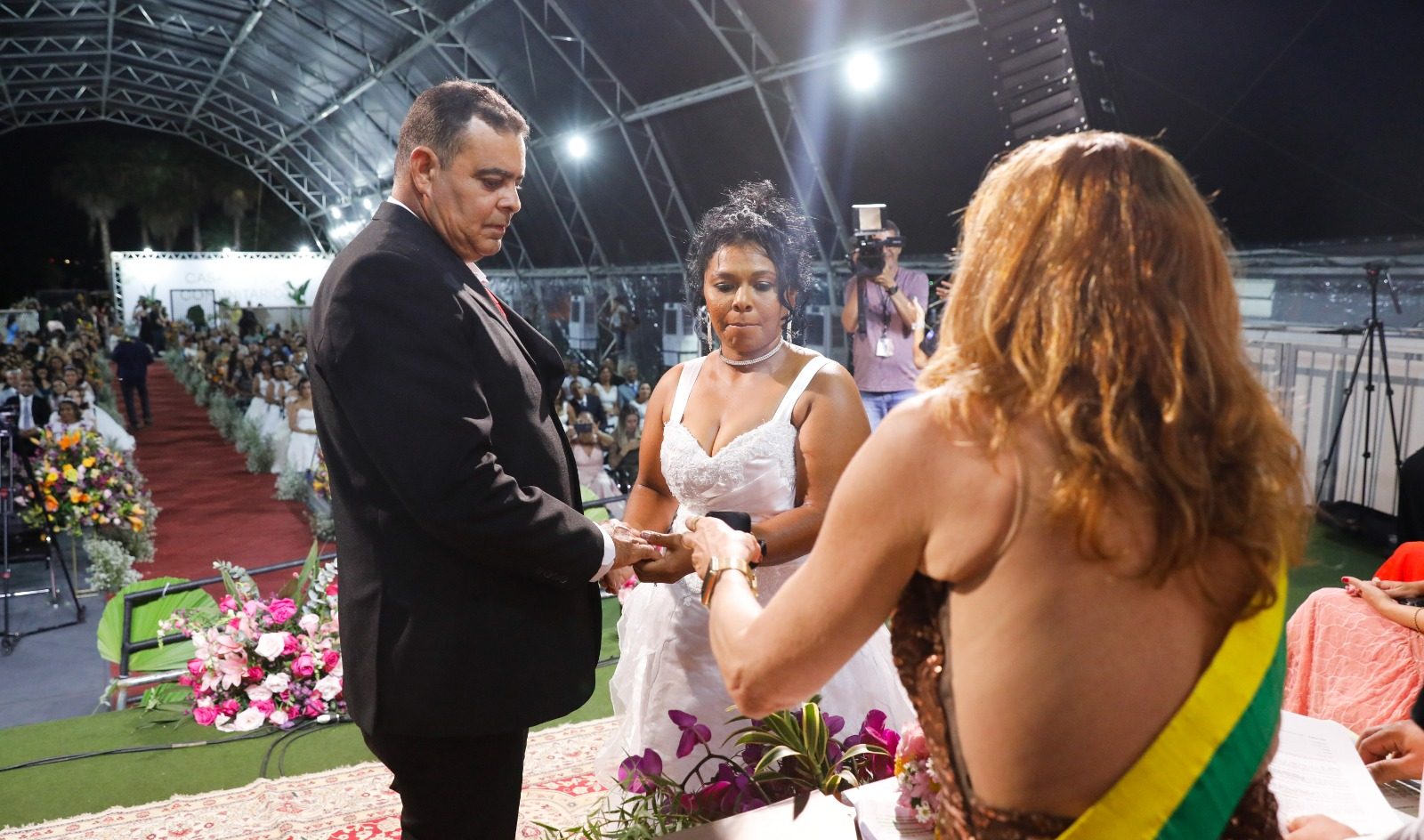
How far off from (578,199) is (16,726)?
1233 centimetres

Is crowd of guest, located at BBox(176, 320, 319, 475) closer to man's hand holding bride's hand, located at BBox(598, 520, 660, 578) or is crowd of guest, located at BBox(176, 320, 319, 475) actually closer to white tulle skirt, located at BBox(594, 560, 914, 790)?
white tulle skirt, located at BBox(594, 560, 914, 790)

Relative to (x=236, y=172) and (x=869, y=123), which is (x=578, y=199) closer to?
(x=869, y=123)

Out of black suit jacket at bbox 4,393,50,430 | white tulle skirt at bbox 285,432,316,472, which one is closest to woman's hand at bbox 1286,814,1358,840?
white tulle skirt at bbox 285,432,316,472

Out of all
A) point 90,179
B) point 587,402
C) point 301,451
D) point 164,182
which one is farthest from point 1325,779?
point 90,179

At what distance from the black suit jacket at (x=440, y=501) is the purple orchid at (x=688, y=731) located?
0.34m

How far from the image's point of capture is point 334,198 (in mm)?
30109

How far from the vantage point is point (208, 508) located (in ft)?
34.3

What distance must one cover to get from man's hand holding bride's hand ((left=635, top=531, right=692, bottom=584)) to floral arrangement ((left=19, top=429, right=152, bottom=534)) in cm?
687

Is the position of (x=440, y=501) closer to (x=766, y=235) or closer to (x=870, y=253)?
(x=766, y=235)

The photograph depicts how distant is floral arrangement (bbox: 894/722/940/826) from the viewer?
1.71m

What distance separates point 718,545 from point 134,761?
354 centimetres

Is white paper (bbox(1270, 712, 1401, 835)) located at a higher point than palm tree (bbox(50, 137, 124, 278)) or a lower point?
lower

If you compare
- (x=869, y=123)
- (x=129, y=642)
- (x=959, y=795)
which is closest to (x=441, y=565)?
(x=959, y=795)

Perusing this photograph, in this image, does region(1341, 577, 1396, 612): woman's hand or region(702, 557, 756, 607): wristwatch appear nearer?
region(702, 557, 756, 607): wristwatch
